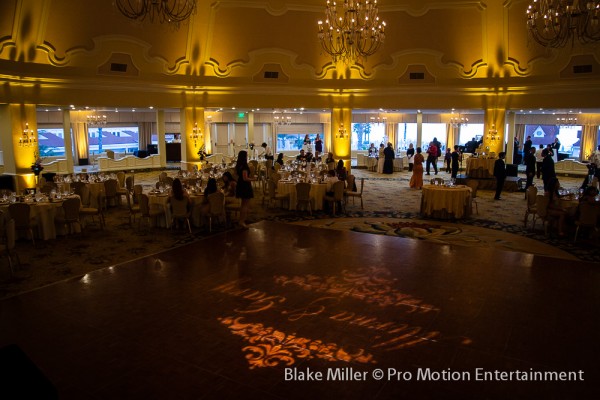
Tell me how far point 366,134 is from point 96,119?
1607 centimetres

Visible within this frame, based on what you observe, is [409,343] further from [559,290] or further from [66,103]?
[66,103]

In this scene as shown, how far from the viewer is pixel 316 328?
5.41m

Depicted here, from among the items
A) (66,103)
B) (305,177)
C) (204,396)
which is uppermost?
(66,103)

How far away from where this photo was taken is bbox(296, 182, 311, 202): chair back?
1184 centimetres

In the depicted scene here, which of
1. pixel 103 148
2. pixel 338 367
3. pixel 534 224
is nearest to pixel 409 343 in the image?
pixel 338 367

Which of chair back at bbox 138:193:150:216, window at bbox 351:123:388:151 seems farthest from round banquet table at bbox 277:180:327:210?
window at bbox 351:123:388:151

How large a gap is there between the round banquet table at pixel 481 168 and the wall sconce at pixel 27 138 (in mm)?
15978

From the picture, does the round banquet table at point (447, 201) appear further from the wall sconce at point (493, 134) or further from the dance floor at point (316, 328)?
the wall sconce at point (493, 134)

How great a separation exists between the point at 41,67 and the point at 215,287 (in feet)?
41.0

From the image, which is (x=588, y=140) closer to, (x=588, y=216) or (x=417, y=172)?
(x=417, y=172)

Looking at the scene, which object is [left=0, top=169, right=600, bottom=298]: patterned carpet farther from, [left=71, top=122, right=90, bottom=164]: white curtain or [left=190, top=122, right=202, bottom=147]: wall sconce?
[left=71, top=122, right=90, bottom=164]: white curtain

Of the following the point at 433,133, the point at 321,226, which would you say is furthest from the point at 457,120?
the point at 321,226

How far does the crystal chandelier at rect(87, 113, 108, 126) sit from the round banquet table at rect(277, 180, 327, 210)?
54.8 feet

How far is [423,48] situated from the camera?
18.8m
